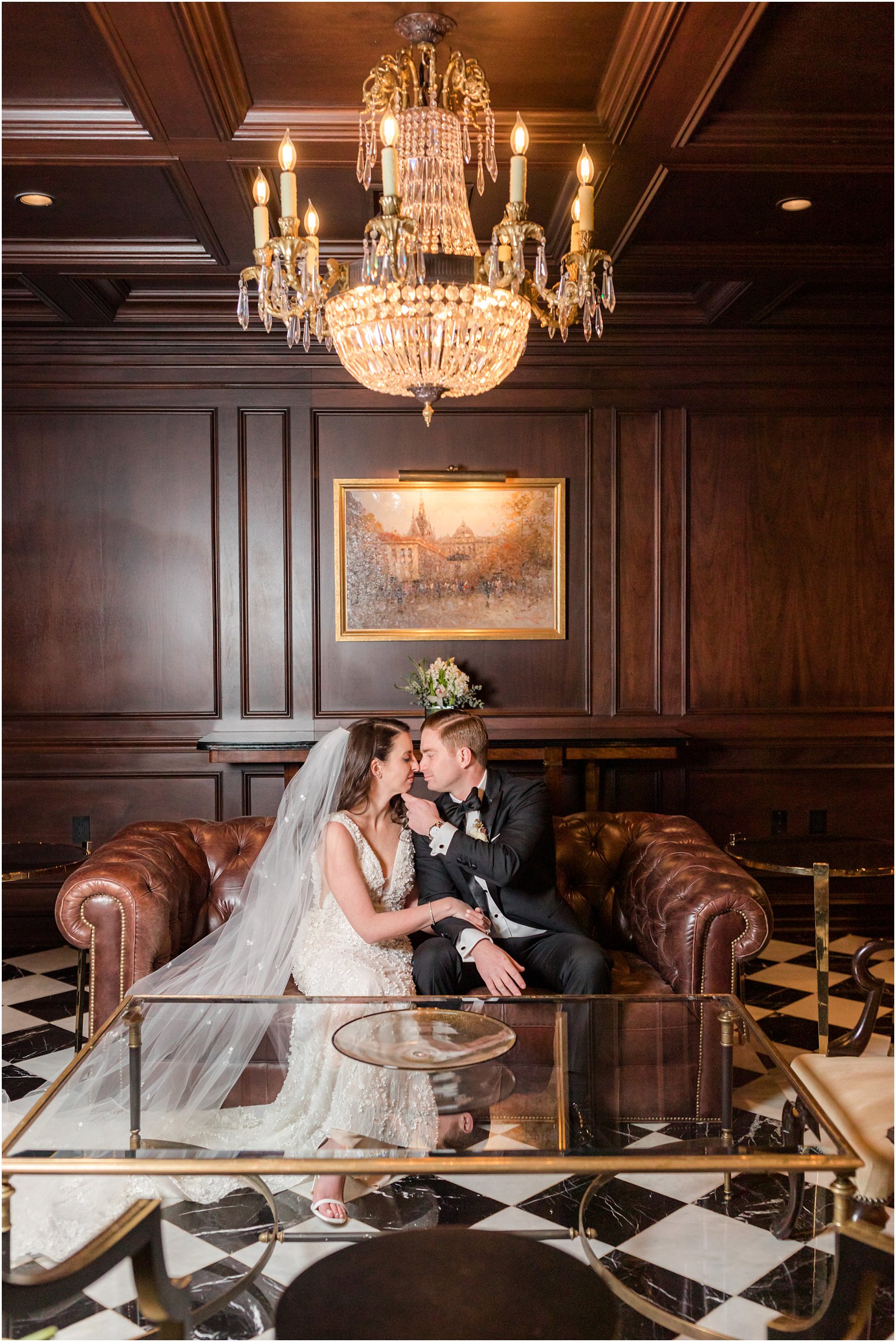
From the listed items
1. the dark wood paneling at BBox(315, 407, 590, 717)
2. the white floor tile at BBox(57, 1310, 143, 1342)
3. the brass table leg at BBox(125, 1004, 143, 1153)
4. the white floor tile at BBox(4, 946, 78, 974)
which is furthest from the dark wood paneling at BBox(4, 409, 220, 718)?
the white floor tile at BBox(57, 1310, 143, 1342)

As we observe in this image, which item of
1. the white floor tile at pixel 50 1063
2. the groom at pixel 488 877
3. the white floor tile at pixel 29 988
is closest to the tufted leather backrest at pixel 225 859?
the groom at pixel 488 877

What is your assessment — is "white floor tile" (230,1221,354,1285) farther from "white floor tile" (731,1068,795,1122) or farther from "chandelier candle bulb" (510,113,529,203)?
"chandelier candle bulb" (510,113,529,203)

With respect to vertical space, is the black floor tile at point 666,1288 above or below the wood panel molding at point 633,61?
below

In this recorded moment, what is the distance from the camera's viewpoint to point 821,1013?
402 cm

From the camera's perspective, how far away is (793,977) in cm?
518

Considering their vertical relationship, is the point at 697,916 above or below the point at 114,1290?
above

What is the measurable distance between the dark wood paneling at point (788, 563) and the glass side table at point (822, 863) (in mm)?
1811

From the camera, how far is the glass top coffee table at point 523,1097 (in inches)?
73.0

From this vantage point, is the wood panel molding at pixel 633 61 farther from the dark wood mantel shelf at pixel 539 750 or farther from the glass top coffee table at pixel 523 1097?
the dark wood mantel shelf at pixel 539 750

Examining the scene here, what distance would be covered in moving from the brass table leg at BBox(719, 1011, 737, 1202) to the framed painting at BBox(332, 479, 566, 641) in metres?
3.67

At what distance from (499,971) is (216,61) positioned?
2.99m

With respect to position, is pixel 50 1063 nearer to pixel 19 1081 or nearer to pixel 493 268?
pixel 19 1081

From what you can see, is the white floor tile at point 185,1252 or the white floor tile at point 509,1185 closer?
the white floor tile at point 185,1252

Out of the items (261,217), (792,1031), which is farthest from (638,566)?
(261,217)
